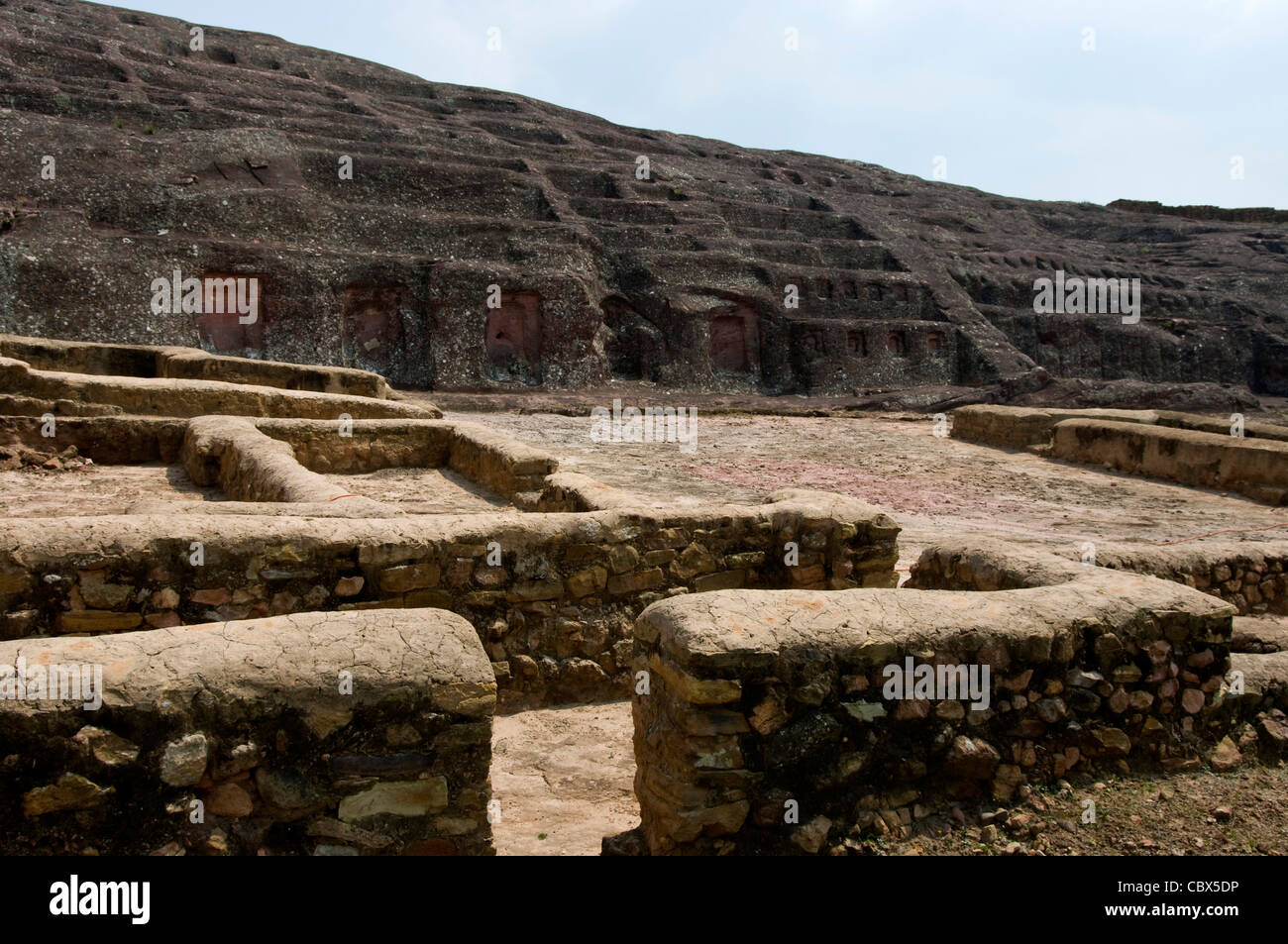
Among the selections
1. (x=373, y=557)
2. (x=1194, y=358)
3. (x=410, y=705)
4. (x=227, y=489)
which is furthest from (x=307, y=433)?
(x=1194, y=358)

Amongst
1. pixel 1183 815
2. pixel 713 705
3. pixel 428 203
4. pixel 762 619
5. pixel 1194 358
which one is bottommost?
pixel 1183 815

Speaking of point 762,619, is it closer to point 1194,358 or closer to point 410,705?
point 410,705

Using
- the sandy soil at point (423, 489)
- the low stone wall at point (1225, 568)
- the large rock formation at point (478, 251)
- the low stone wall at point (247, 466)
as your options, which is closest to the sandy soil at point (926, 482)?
the sandy soil at point (423, 489)

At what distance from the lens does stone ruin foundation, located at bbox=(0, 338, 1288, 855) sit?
246 centimetres

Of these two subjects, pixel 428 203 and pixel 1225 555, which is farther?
pixel 428 203

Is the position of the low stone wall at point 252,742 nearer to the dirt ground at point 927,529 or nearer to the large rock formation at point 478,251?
the dirt ground at point 927,529

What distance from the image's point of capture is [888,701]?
3094 mm

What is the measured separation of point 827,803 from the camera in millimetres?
2979

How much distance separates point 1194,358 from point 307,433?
3428 cm
